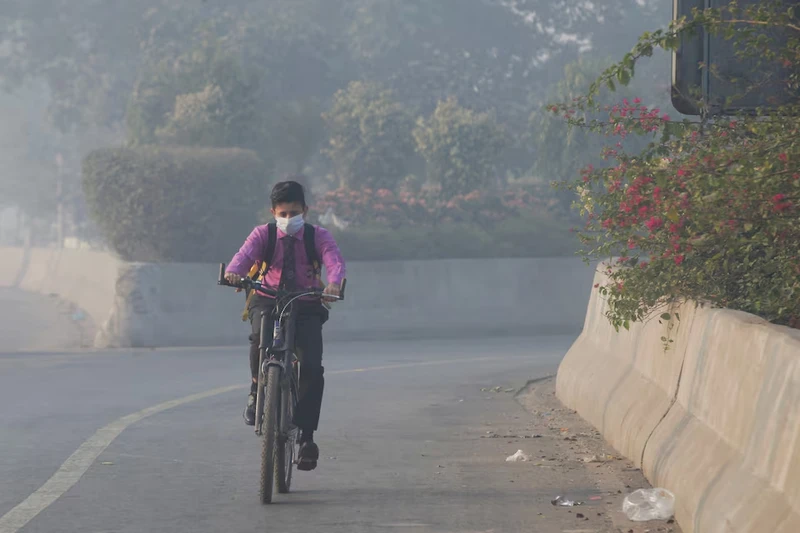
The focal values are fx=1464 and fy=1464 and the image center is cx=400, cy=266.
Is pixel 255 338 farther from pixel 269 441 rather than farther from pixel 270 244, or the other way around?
pixel 269 441

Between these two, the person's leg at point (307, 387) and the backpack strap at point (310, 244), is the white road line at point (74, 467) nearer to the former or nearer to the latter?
the person's leg at point (307, 387)

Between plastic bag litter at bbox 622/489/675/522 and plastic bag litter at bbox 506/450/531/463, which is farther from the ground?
plastic bag litter at bbox 622/489/675/522

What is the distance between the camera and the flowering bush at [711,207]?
8.65 m

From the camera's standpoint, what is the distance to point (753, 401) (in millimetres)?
6531

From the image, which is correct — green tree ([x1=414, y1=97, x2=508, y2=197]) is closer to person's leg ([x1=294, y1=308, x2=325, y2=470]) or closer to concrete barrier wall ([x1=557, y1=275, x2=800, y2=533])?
concrete barrier wall ([x1=557, y1=275, x2=800, y2=533])

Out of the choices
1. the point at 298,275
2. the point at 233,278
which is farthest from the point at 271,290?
the point at 298,275

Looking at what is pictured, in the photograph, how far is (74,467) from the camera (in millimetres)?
9906

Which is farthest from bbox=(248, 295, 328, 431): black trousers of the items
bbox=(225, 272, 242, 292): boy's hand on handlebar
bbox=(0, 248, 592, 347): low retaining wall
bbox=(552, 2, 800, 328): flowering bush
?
bbox=(0, 248, 592, 347): low retaining wall

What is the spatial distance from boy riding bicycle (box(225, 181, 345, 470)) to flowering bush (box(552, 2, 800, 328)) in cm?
191

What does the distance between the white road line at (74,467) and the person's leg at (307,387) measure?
1.47 m

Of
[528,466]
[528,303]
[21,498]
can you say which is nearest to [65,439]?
[21,498]

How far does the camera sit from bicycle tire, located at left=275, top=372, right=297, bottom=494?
841 cm

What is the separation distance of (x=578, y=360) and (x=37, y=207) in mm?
85262

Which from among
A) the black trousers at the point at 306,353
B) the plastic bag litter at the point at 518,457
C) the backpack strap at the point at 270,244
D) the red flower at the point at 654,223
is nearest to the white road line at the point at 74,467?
the black trousers at the point at 306,353
